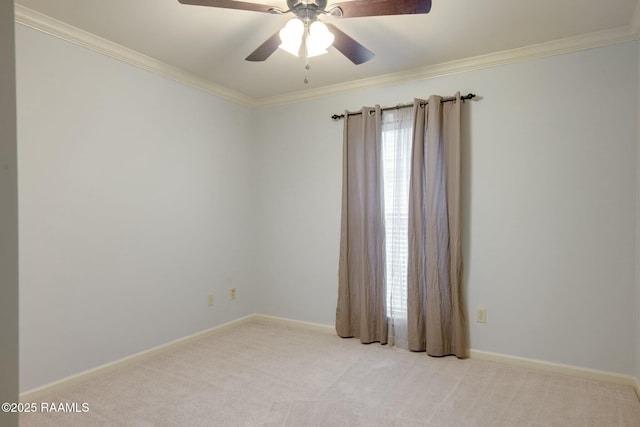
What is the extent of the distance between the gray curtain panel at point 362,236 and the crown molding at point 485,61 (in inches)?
11.9

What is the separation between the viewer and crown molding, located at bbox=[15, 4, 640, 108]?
245 centimetres

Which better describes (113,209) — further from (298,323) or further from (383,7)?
(383,7)

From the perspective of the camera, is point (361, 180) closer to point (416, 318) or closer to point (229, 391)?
point (416, 318)

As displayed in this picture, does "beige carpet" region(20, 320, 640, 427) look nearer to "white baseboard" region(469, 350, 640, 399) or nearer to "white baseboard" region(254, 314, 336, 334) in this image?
"white baseboard" region(469, 350, 640, 399)

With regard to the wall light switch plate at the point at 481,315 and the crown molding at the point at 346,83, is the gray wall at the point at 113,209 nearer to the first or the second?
the crown molding at the point at 346,83

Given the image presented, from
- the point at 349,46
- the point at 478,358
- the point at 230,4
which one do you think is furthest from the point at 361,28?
the point at 478,358

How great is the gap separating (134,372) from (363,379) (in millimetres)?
1667

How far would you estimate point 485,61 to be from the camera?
9.92 ft

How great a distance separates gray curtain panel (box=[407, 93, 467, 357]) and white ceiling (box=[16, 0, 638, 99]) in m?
0.46

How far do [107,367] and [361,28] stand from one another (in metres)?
3.00

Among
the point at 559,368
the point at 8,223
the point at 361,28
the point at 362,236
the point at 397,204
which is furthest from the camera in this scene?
the point at 362,236

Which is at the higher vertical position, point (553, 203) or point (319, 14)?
point (319, 14)

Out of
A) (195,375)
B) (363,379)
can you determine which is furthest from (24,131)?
(363,379)

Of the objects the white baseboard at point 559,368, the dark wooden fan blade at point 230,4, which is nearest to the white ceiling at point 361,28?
the dark wooden fan blade at point 230,4
